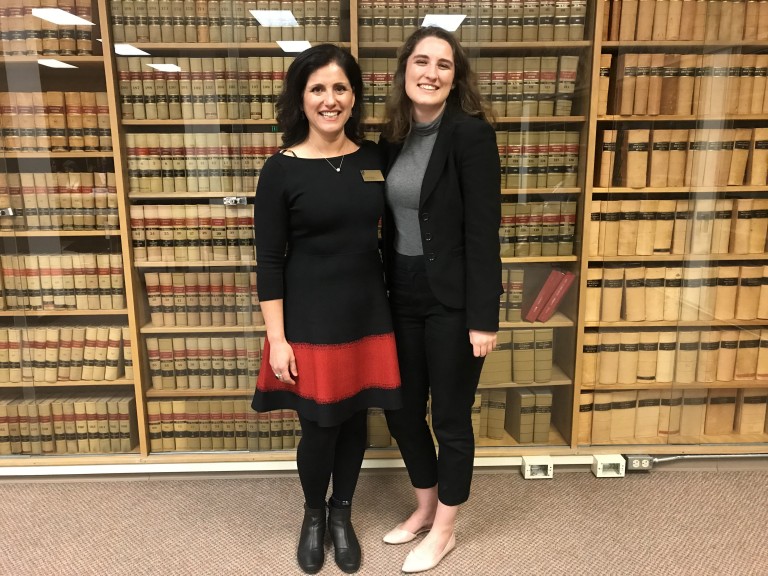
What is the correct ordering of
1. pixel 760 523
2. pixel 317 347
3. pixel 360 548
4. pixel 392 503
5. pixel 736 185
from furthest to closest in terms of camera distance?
pixel 736 185 < pixel 392 503 < pixel 760 523 < pixel 360 548 < pixel 317 347

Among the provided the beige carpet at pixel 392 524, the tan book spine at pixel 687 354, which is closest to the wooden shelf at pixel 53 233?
the beige carpet at pixel 392 524

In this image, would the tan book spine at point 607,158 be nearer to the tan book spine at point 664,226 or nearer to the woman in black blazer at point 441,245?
the tan book spine at point 664,226

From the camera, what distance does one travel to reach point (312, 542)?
1781 mm

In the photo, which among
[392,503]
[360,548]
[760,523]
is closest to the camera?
[360,548]

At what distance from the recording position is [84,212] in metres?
2.29

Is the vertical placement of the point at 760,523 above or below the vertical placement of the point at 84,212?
below

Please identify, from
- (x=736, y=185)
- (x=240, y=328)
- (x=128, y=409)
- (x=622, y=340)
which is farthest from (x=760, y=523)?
(x=128, y=409)

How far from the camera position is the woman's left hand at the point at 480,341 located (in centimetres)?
156

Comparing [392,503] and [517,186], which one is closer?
[392,503]

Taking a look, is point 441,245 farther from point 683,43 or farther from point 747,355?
point 747,355

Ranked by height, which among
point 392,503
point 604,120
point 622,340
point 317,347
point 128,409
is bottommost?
point 392,503

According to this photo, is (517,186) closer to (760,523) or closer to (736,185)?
(736,185)

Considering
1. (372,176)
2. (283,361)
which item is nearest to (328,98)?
(372,176)

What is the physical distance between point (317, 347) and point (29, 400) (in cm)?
163
